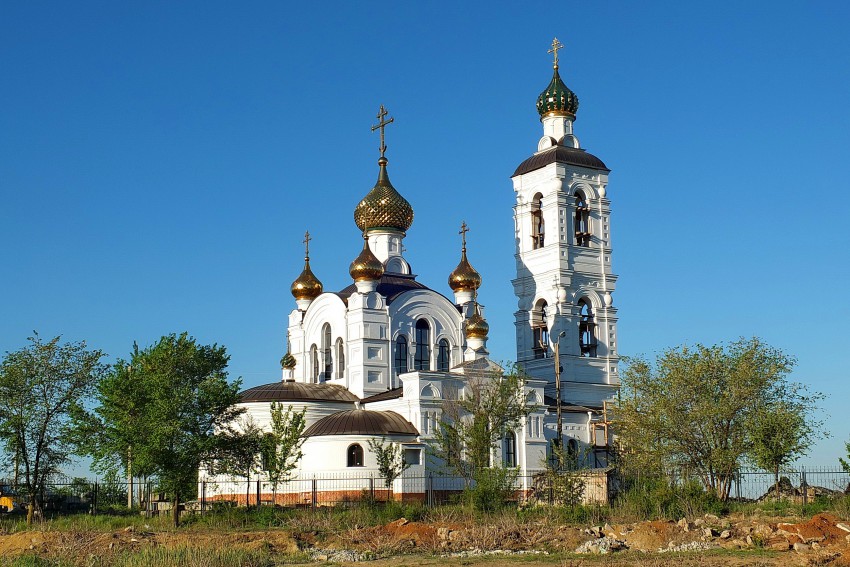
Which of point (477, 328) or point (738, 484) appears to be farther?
point (477, 328)

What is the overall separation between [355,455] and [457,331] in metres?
9.55

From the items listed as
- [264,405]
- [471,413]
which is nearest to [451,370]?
[471,413]

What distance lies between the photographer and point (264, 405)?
40781 mm

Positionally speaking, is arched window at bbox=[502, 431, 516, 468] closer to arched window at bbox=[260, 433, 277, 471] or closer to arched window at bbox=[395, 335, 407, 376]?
arched window at bbox=[395, 335, 407, 376]

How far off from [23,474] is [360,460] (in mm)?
10787

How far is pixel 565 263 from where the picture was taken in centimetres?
4662

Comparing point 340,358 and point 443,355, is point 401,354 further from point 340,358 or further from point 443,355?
point 340,358

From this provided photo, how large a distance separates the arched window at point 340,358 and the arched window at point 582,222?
428 inches

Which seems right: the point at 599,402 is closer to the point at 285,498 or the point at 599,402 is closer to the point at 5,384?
the point at 285,498

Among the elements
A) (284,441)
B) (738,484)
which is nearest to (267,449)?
(284,441)

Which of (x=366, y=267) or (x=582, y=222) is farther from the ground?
(x=582, y=222)

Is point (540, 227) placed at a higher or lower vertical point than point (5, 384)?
higher

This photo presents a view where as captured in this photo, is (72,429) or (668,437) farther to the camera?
(668,437)

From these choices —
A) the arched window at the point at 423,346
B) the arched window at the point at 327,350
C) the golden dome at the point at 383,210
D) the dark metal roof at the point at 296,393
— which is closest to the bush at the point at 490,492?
the dark metal roof at the point at 296,393
